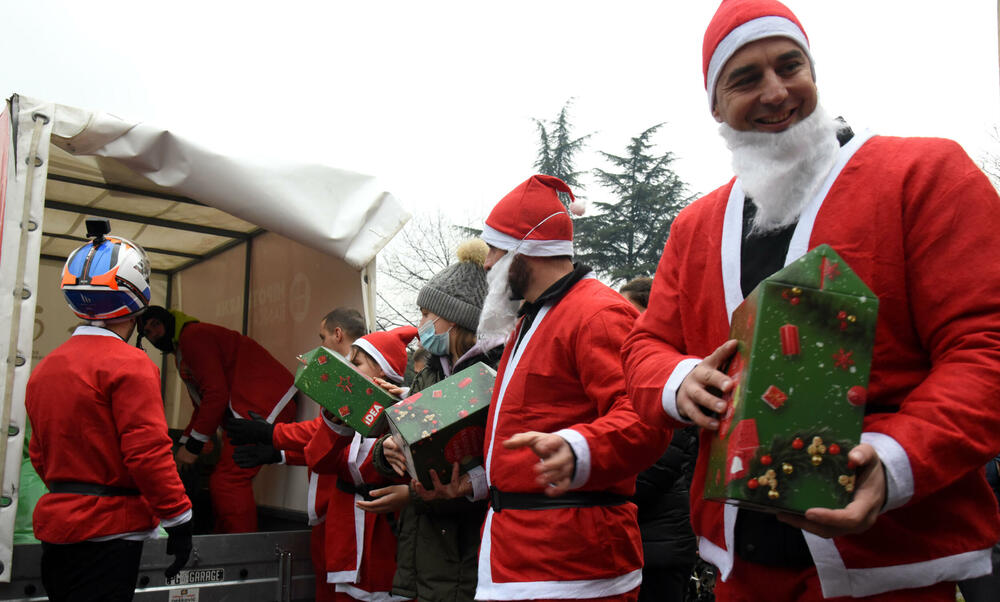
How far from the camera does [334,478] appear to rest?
16.2ft

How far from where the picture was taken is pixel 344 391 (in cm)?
378

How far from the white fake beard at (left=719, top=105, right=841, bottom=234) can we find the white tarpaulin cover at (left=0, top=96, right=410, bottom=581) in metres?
3.41

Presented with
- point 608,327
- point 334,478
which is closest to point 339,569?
point 334,478

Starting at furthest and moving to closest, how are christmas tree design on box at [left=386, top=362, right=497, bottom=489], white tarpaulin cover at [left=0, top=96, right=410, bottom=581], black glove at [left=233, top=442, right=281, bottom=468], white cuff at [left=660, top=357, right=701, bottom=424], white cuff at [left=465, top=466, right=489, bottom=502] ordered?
black glove at [left=233, top=442, right=281, bottom=468]
white tarpaulin cover at [left=0, top=96, right=410, bottom=581]
white cuff at [left=465, top=466, right=489, bottom=502]
christmas tree design on box at [left=386, top=362, right=497, bottom=489]
white cuff at [left=660, top=357, right=701, bottom=424]

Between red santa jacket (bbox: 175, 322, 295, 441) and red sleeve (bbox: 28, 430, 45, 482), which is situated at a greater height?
red santa jacket (bbox: 175, 322, 295, 441)

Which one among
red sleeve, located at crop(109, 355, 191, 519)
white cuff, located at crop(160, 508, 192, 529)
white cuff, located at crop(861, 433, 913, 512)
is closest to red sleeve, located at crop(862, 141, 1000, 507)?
white cuff, located at crop(861, 433, 913, 512)

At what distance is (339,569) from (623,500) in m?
2.34

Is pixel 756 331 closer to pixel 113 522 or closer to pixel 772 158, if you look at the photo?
pixel 772 158

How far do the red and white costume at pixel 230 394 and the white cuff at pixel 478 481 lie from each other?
10.4ft

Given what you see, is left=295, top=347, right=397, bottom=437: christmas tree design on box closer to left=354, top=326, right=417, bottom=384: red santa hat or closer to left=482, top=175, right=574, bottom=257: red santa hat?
left=354, top=326, right=417, bottom=384: red santa hat

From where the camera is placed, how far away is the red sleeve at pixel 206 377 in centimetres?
594

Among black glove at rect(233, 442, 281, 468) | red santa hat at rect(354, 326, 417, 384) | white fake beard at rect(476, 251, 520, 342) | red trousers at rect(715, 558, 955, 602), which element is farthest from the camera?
black glove at rect(233, 442, 281, 468)

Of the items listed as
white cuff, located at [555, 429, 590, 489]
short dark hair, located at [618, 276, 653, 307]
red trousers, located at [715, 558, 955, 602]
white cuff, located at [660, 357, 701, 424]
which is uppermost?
short dark hair, located at [618, 276, 653, 307]

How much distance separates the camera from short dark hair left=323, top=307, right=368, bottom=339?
5.16 meters
